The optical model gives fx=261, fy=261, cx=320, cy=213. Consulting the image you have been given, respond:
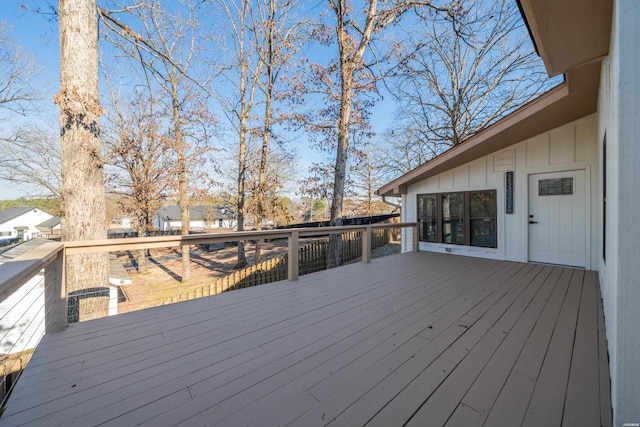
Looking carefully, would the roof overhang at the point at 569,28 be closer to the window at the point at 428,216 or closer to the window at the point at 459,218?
the window at the point at 459,218

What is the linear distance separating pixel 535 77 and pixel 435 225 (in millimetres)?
7565

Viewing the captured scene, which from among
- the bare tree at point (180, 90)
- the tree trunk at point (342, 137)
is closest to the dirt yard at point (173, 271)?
the bare tree at point (180, 90)

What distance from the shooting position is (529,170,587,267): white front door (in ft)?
14.8

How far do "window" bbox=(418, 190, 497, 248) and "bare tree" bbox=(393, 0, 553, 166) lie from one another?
4.33 metres

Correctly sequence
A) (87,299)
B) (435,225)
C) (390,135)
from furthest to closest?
(390,135), (435,225), (87,299)

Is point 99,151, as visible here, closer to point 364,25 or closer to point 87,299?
point 87,299

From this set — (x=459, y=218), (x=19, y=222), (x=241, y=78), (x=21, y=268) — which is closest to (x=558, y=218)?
(x=459, y=218)

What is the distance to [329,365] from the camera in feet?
5.65

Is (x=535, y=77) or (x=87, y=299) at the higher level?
(x=535, y=77)

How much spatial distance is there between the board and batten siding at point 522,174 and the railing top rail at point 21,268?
661 centimetres

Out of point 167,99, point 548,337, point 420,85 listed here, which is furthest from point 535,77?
point 167,99

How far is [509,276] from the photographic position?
161 inches

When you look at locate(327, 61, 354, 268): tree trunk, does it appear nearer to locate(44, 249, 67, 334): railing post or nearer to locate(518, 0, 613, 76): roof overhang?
locate(518, 0, 613, 76): roof overhang

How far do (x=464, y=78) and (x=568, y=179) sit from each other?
8.30m
